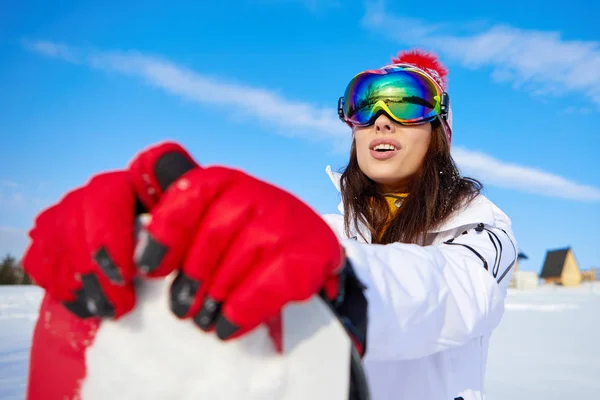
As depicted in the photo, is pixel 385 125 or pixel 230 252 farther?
pixel 385 125

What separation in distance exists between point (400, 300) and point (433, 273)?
15 cm

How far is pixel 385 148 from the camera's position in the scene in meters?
2.01

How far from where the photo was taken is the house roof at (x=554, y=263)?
33394 millimetres

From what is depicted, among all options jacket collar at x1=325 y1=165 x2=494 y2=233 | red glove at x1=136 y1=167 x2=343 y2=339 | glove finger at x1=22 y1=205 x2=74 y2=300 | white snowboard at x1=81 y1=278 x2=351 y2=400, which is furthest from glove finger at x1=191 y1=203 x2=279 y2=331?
jacket collar at x1=325 y1=165 x2=494 y2=233

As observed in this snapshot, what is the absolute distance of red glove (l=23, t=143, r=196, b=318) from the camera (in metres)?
0.65

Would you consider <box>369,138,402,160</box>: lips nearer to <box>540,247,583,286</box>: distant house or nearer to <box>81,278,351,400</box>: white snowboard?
<box>81,278,351,400</box>: white snowboard

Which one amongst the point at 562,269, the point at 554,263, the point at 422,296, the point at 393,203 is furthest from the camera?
the point at 554,263

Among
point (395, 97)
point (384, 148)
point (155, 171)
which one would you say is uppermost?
point (395, 97)

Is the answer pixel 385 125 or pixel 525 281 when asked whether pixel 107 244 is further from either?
pixel 525 281

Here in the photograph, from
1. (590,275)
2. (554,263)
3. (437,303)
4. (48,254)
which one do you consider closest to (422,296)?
(437,303)

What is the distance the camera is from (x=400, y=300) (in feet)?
3.15

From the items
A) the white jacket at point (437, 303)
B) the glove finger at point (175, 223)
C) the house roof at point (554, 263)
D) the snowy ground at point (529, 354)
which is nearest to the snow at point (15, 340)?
the snowy ground at point (529, 354)

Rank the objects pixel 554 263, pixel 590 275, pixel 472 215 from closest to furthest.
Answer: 1. pixel 472 215
2. pixel 590 275
3. pixel 554 263

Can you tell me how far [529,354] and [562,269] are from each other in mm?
31777
